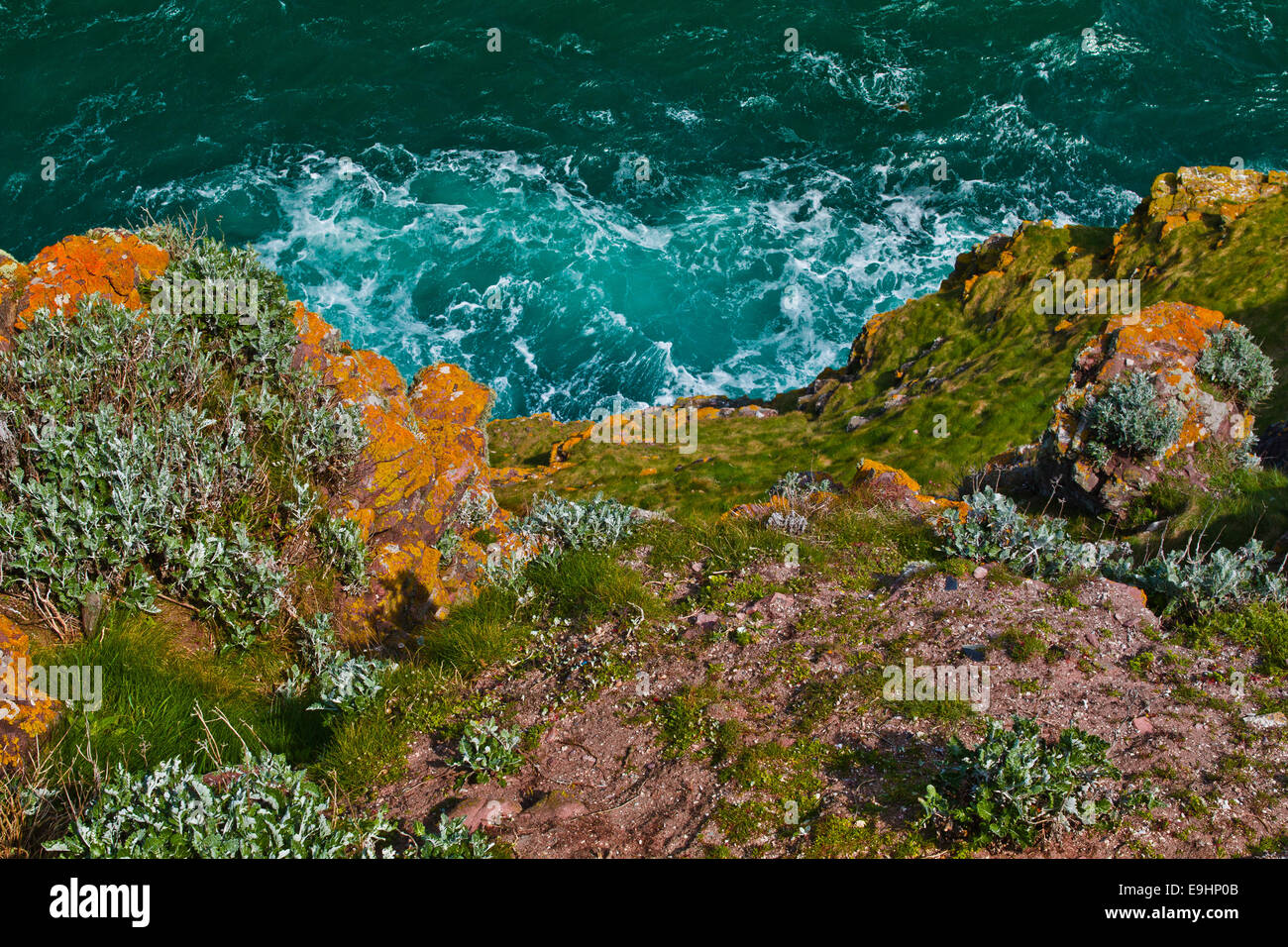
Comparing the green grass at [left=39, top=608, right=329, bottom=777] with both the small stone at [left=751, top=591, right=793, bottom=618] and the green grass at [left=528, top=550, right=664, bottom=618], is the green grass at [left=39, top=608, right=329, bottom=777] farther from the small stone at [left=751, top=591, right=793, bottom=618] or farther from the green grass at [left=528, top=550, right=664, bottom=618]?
the small stone at [left=751, top=591, right=793, bottom=618]

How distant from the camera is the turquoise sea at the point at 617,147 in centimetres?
3794

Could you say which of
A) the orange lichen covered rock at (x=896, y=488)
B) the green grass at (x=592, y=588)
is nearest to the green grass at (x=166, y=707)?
the green grass at (x=592, y=588)

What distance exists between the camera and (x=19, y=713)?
6.66 metres

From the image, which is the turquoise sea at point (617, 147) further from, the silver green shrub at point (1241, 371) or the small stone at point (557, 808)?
the small stone at point (557, 808)

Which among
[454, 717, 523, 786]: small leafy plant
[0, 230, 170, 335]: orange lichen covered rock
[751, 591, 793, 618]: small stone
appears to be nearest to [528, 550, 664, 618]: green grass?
[751, 591, 793, 618]: small stone

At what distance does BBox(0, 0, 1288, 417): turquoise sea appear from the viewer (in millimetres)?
37938

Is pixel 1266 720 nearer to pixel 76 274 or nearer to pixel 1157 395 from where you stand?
pixel 1157 395

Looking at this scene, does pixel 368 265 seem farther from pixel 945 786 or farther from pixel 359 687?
pixel 945 786

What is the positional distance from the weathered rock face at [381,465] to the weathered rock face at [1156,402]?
8.18 m

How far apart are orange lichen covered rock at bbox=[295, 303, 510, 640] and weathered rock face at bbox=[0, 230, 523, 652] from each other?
13 mm

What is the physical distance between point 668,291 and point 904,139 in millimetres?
14600

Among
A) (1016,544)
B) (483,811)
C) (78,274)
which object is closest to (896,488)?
(1016,544)

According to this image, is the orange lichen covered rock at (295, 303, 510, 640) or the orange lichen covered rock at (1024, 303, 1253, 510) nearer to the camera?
the orange lichen covered rock at (295, 303, 510, 640)
